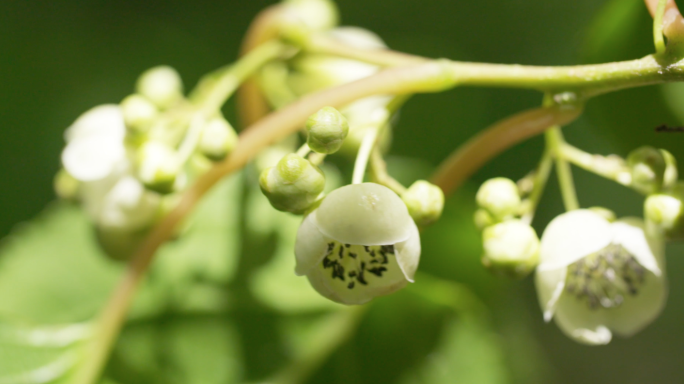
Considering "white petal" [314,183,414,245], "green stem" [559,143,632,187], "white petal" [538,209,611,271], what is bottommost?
"white petal" [538,209,611,271]

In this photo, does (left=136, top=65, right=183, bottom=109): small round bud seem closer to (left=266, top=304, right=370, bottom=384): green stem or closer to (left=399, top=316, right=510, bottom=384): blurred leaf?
(left=266, top=304, right=370, bottom=384): green stem

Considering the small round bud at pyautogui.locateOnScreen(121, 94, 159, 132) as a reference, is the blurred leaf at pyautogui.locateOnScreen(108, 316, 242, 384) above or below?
below

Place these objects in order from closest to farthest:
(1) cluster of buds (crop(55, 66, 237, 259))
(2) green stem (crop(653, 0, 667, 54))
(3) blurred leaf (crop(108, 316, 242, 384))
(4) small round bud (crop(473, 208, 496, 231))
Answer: (2) green stem (crop(653, 0, 667, 54)), (4) small round bud (crop(473, 208, 496, 231)), (1) cluster of buds (crop(55, 66, 237, 259)), (3) blurred leaf (crop(108, 316, 242, 384))

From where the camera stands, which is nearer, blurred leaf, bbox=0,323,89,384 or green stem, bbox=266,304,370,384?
blurred leaf, bbox=0,323,89,384

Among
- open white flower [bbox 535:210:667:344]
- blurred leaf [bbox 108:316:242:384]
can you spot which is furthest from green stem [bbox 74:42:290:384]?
open white flower [bbox 535:210:667:344]

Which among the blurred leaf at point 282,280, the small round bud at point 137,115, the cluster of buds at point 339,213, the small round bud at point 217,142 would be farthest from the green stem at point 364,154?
the blurred leaf at point 282,280

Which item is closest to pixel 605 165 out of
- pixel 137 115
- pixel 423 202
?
pixel 423 202

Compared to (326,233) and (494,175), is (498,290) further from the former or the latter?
(326,233)

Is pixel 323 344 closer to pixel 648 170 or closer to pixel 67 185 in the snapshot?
pixel 67 185
